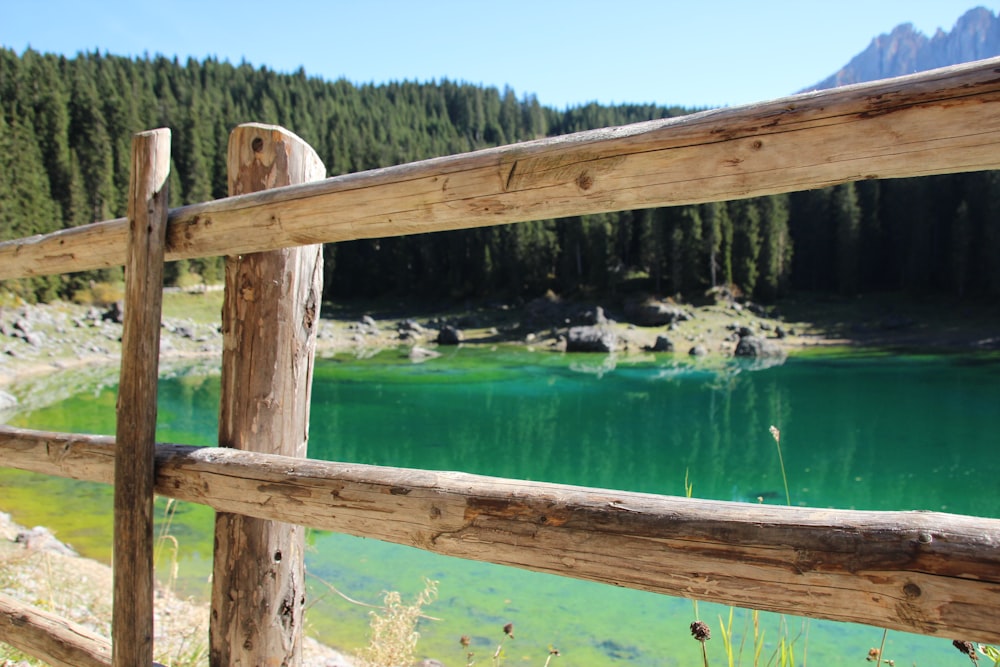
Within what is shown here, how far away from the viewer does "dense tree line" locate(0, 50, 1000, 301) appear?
4550 cm

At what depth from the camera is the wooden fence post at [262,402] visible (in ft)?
7.72

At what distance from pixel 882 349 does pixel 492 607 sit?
114 feet

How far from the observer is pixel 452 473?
1.84m

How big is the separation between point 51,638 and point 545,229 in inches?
2180

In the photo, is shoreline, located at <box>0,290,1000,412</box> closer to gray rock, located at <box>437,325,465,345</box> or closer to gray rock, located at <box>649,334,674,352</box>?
gray rock, located at <box>649,334,674,352</box>

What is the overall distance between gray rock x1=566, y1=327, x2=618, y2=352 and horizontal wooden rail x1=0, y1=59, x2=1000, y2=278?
118 feet

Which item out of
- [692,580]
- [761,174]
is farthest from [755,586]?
[761,174]

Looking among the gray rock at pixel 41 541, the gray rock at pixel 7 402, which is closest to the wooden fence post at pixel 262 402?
the gray rock at pixel 41 541

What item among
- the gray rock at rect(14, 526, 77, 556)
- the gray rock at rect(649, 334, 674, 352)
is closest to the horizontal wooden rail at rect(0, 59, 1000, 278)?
the gray rock at rect(14, 526, 77, 556)

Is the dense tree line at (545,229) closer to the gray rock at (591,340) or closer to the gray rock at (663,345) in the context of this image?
the gray rock at (663,345)

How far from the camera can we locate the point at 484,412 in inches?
809

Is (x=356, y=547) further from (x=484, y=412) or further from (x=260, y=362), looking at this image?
(x=484, y=412)

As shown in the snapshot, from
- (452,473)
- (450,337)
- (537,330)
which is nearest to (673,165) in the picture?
(452,473)

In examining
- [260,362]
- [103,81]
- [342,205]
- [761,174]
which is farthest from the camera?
[103,81]
